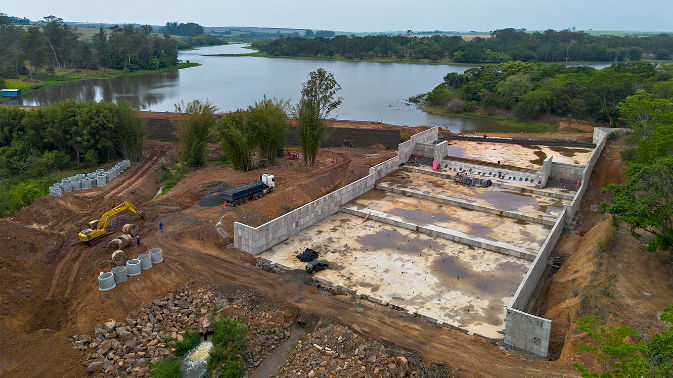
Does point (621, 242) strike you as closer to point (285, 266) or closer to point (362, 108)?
point (285, 266)

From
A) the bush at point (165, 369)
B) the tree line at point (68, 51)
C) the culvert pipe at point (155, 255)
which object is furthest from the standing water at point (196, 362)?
the tree line at point (68, 51)

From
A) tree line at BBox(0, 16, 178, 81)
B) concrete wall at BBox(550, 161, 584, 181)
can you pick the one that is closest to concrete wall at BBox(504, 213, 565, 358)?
concrete wall at BBox(550, 161, 584, 181)

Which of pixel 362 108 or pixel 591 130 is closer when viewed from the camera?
pixel 591 130

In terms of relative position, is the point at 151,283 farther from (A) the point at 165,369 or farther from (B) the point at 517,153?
(B) the point at 517,153

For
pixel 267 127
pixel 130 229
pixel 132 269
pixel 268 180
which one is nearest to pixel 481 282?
pixel 268 180

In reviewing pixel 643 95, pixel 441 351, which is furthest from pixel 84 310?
pixel 643 95

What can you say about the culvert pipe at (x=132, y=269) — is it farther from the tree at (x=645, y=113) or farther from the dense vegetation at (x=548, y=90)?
the dense vegetation at (x=548, y=90)
